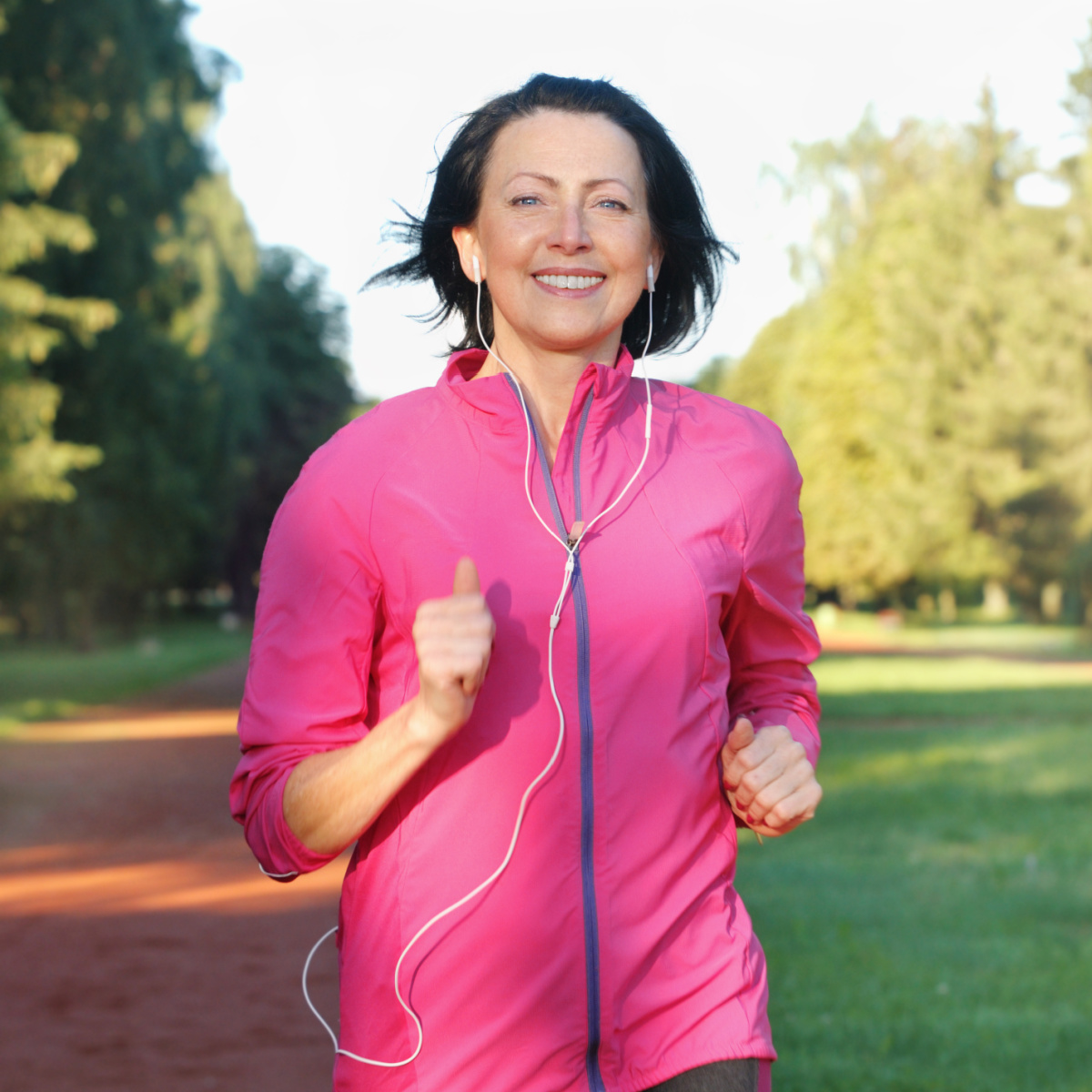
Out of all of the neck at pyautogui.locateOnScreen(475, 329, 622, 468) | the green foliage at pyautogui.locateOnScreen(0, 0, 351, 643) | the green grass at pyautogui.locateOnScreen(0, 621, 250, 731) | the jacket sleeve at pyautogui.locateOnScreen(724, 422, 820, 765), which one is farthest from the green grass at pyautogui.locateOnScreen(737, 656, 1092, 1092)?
the green grass at pyautogui.locateOnScreen(0, 621, 250, 731)

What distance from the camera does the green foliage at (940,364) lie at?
1747 inches

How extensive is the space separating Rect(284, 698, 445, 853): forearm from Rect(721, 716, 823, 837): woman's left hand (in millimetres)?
479

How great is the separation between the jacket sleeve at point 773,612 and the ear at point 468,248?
21.1 inches

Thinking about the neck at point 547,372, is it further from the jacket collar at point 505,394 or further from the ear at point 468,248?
the ear at point 468,248

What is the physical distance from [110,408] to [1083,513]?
29108mm

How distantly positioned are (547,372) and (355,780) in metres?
0.72

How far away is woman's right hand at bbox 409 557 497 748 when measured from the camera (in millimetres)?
1852

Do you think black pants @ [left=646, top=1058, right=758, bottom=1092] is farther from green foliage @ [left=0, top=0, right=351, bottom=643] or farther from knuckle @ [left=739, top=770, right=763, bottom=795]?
green foliage @ [left=0, top=0, right=351, bottom=643]

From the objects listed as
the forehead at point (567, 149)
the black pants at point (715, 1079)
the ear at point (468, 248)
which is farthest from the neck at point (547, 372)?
the black pants at point (715, 1079)

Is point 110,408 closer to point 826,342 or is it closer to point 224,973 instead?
point 224,973

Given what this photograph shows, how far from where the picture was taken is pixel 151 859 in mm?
10336

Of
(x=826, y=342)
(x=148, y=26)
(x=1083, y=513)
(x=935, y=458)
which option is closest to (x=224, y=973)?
(x=148, y=26)

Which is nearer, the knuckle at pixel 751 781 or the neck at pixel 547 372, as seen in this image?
the knuckle at pixel 751 781

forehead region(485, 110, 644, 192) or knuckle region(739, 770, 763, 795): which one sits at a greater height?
forehead region(485, 110, 644, 192)
